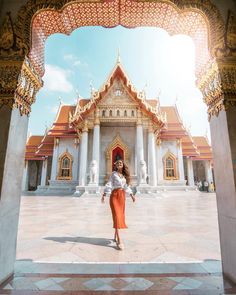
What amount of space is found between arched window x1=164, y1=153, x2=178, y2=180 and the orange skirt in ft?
48.3

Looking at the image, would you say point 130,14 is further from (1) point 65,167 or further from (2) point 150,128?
(1) point 65,167

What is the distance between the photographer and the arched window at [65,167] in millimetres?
17516

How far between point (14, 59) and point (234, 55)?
226 centimetres

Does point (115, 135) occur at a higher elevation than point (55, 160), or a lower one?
higher

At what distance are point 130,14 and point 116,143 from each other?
45.7ft

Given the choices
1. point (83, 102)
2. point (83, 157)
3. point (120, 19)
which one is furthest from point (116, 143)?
point (120, 19)

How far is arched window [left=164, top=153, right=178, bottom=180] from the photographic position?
1739 centimetres

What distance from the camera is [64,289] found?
175 centimetres

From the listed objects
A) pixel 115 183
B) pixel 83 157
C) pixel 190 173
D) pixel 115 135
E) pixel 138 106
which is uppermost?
pixel 138 106

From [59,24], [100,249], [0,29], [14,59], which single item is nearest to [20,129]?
[14,59]

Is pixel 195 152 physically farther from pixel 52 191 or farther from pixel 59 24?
pixel 59 24

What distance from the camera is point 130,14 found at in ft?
8.87

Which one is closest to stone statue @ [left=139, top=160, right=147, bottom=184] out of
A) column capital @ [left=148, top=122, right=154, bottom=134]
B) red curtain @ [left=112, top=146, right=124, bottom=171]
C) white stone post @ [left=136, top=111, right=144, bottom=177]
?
white stone post @ [left=136, top=111, right=144, bottom=177]

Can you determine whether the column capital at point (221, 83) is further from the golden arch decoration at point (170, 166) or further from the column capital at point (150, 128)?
the golden arch decoration at point (170, 166)
